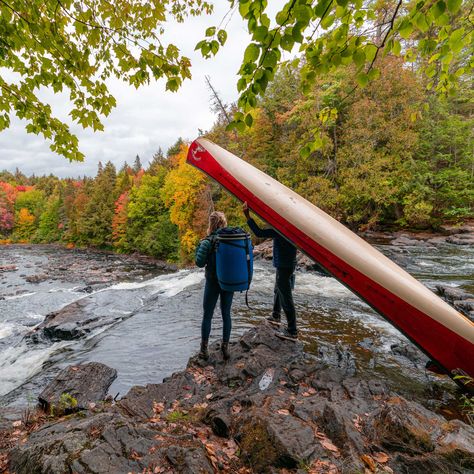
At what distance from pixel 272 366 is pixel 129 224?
3547 cm

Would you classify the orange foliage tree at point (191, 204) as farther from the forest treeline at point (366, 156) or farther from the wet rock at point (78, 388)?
the wet rock at point (78, 388)

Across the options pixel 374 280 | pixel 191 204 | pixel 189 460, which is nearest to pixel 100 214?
pixel 191 204

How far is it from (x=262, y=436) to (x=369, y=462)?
754mm

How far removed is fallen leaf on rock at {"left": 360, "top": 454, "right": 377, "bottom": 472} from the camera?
1.94 meters

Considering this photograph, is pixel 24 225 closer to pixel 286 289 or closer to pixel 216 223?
pixel 216 223

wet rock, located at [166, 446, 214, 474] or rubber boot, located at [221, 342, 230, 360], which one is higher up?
wet rock, located at [166, 446, 214, 474]

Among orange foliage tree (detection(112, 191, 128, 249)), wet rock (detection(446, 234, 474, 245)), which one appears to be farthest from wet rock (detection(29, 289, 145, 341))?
orange foliage tree (detection(112, 191, 128, 249))

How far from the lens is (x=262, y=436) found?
2.12 meters

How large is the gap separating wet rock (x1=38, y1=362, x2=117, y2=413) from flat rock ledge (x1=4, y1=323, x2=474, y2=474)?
0.69 m

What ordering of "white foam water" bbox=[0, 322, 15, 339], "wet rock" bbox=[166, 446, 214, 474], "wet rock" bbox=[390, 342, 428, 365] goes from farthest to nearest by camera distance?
"white foam water" bbox=[0, 322, 15, 339], "wet rock" bbox=[390, 342, 428, 365], "wet rock" bbox=[166, 446, 214, 474]

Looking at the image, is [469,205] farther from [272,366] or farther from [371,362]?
[272,366]

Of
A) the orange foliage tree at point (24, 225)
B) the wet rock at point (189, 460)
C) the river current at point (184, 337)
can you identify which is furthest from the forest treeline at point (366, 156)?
the orange foliage tree at point (24, 225)

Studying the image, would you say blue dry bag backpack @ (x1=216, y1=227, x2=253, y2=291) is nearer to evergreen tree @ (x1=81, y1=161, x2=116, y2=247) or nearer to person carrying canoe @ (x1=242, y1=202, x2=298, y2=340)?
person carrying canoe @ (x1=242, y1=202, x2=298, y2=340)

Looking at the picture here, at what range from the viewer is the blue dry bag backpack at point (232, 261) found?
11.4 ft
